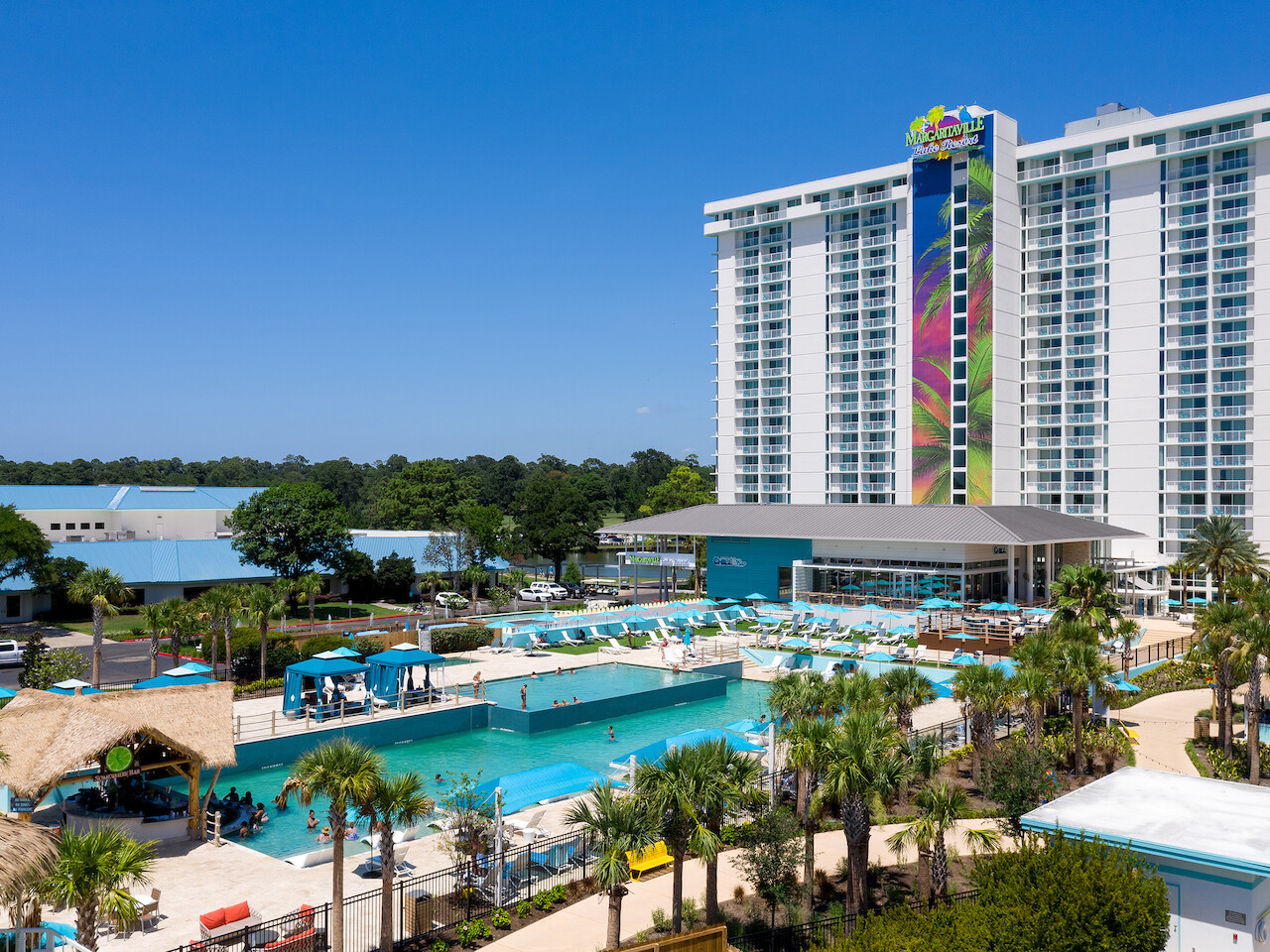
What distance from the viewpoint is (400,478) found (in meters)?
92.3

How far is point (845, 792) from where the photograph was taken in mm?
16797

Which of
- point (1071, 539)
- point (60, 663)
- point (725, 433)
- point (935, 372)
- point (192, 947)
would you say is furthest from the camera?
point (725, 433)

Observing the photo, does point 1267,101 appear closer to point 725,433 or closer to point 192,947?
point 725,433

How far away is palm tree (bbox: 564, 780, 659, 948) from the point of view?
15.1 metres

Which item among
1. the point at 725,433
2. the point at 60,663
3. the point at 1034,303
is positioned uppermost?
the point at 1034,303

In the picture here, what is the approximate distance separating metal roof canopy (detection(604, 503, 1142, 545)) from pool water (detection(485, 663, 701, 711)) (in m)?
21.6

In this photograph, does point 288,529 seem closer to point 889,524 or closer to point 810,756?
point 889,524

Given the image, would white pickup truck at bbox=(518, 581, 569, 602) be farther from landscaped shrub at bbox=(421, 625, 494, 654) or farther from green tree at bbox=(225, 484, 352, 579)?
landscaped shrub at bbox=(421, 625, 494, 654)

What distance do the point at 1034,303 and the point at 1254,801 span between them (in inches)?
2272

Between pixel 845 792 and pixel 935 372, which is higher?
pixel 935 372

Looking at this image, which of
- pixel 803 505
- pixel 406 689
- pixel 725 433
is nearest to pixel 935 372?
pixel 803 505

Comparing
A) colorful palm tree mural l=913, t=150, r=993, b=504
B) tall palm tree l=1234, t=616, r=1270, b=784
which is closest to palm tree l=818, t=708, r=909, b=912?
tall palm tree l=1234, t=616, r=1270, b=784

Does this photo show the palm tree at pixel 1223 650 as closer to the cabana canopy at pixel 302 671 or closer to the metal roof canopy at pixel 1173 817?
the metal roof canopy at pixel 1173 817

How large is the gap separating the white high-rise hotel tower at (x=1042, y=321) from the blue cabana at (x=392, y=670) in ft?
149
